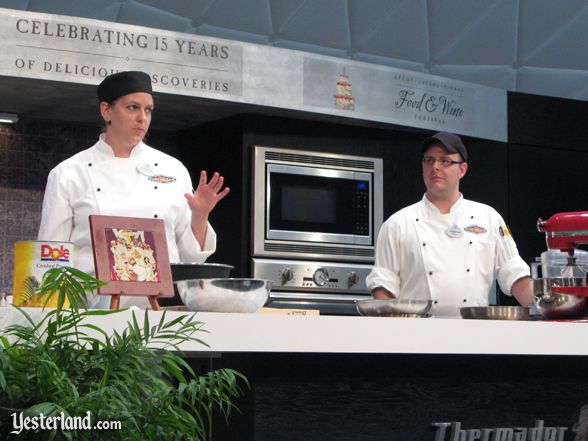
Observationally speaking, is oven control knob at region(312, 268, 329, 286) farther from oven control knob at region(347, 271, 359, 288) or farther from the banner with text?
the banner with text

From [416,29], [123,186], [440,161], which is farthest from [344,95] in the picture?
[123,186]

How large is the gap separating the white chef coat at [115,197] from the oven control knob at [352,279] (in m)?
1.99

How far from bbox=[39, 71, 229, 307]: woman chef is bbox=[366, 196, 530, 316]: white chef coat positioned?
103 centimetres

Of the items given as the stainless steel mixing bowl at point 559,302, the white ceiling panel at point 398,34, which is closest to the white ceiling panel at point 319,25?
the white ceiling panel at point 398,34

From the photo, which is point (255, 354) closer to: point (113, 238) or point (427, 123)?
point (113, 238)

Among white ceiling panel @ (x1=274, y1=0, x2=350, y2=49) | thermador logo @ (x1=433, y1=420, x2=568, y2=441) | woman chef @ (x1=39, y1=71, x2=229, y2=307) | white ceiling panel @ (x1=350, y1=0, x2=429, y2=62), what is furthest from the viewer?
white ceiling panel @ (x1=350, y1=0, x2=429, y2=62)

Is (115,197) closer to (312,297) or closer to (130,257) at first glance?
(130,257)

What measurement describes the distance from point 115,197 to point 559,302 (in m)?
1.51

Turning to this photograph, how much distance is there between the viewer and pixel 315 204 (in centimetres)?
563

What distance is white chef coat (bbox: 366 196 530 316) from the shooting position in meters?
4.39

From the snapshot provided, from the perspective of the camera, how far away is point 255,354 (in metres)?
2.50

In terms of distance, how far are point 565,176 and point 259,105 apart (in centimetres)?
214

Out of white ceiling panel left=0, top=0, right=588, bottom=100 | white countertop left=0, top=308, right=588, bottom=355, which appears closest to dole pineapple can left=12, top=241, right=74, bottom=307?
white countertop left=0, top=308, right=588, bottom=355

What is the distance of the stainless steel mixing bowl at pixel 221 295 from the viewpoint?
2.44m
